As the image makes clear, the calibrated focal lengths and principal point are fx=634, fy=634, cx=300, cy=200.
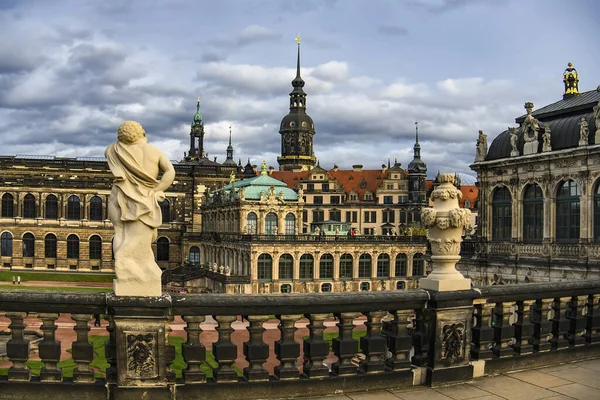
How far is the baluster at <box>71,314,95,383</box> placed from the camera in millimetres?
6652

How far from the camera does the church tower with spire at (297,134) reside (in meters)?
105

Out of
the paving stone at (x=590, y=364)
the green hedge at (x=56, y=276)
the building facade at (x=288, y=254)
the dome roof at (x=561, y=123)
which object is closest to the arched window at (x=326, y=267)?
the building facade at (x=288, y=254)

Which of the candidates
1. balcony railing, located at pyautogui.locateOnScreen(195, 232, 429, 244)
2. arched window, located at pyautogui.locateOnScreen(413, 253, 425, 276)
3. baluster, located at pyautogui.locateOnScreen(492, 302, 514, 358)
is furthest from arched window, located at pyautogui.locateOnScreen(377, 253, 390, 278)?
baluster, located at pyautogui.locateOnScreen(492, 302, 514, 358)

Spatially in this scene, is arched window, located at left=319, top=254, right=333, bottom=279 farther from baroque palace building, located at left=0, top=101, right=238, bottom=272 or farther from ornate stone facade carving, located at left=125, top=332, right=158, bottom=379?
ornate stone facade carving, located at left=125, top=332, right=158, bottom=379

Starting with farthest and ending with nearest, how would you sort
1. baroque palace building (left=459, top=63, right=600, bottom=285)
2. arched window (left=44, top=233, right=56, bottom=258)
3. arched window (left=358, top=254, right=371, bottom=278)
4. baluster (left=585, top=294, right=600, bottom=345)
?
arched window (left=44, top=233, right=56, bottom=258)
arched window (left=358, top=254, right=371, bottom=278)
baroque palace building (left=459, top=63, right=600, bottom=285)
baluster (left=585, top=294, right=600, bottom=345)

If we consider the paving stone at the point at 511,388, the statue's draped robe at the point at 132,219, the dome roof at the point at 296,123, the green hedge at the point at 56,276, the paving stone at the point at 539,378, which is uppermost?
the dome roof at the point at 296,123

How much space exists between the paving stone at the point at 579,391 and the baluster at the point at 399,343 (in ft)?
5.72

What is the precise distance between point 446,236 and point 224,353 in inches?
118

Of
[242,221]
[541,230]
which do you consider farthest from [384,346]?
[242,221]

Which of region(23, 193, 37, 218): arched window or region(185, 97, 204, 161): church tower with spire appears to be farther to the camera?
region(185, 97, 204, 161): church tower with spire

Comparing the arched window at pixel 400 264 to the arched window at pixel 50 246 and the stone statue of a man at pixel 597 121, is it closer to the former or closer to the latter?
the stone statue of a man at pixel 597 121

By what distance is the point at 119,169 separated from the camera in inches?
262

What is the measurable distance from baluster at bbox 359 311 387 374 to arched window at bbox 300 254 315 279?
5530 cm

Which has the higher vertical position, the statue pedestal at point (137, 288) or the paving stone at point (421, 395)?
the statue pedestal at point (137, 288)
